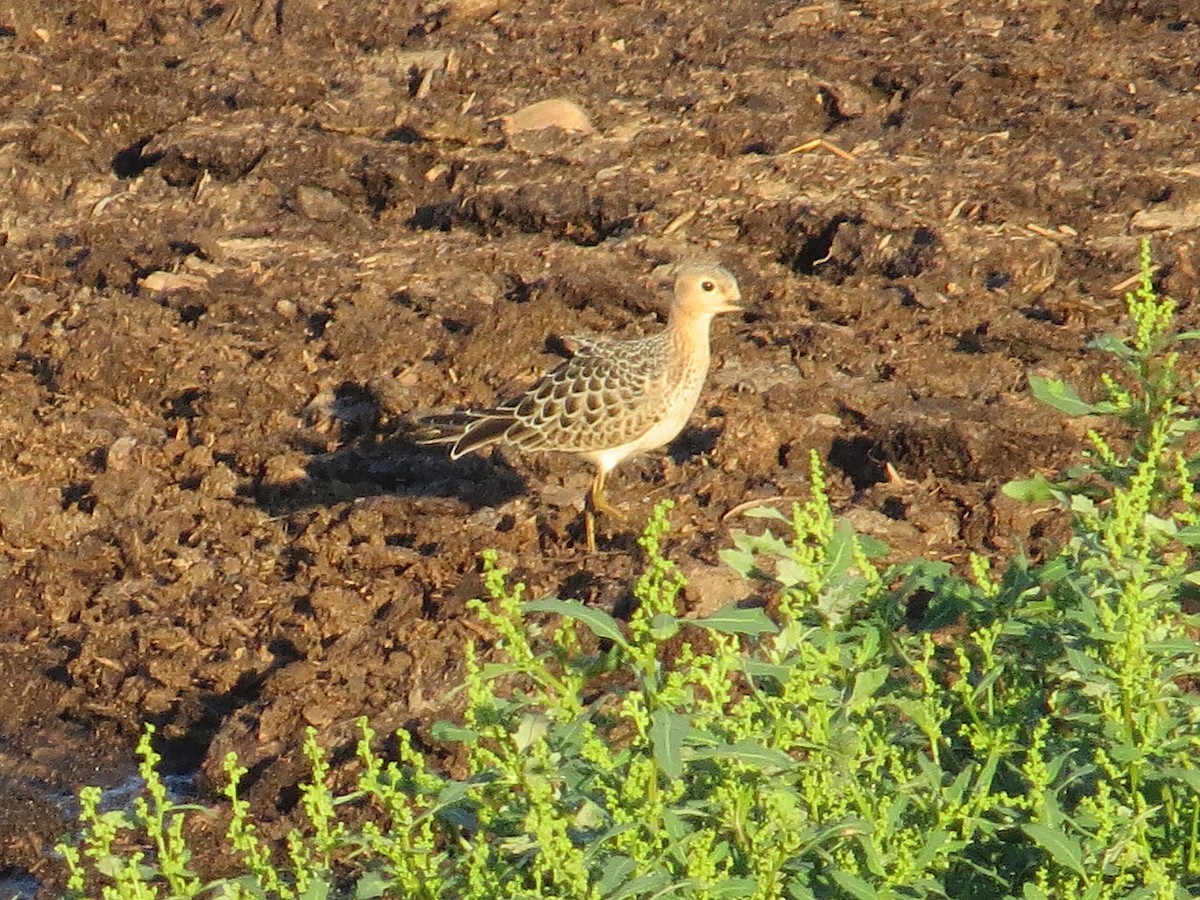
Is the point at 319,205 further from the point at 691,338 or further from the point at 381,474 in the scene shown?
the point at 691,338

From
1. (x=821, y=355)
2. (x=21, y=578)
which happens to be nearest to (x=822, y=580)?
(x=21, y=578)

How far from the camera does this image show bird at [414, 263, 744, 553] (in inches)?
316

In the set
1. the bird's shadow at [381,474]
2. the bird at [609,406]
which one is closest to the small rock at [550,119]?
the bird's shadow at [381,474]

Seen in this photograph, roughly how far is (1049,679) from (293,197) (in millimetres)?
7889

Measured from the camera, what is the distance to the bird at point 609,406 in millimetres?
8023

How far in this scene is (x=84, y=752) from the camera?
6.86 m

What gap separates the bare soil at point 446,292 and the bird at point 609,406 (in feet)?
0.81

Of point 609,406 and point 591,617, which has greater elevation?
point 591,617

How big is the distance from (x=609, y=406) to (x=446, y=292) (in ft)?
7.69

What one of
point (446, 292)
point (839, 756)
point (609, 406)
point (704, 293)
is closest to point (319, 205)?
→ point (446, 292)

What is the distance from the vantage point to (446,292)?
33.3ft

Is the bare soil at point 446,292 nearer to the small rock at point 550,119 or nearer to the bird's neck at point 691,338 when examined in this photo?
the small rock at point 550,119

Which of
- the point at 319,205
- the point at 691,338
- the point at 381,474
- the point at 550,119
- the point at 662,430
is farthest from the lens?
the point at 550,119

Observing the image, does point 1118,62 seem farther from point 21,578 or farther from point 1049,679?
point 1049,679
